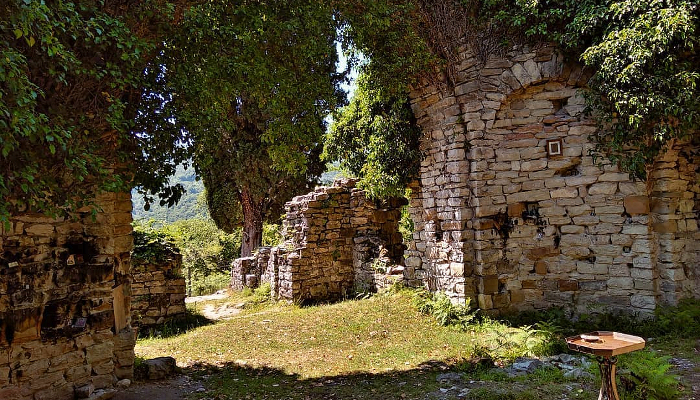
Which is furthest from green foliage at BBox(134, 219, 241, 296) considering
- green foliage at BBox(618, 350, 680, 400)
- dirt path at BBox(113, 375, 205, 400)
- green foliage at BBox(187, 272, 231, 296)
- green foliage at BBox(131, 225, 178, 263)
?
green foliage at BBox(618, 350, 680, 400)

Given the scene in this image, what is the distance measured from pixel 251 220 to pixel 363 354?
12.5m

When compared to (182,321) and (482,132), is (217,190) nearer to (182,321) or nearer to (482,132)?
(182,321)

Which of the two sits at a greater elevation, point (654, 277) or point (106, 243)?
point (106, 243)

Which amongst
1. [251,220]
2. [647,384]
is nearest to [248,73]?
[647,384]

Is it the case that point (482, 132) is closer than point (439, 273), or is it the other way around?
point (482, 132)

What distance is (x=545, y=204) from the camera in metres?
7.64

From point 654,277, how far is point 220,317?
347 inches

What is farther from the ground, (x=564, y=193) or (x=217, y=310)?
(x=564, y=193)

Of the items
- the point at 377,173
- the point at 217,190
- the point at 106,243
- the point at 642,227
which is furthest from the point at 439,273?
the point at 217,190

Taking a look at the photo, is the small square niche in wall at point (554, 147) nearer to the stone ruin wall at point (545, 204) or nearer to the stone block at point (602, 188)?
the stone ruin wall at point (545, 204)

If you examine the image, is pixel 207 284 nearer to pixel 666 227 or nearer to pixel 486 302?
pixel 486 302

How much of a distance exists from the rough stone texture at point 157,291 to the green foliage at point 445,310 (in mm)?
5182

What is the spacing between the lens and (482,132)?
7766 millimetres

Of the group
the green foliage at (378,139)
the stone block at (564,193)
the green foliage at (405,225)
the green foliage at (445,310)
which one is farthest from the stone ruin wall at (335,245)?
the stone block at (564,193)
